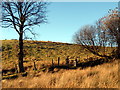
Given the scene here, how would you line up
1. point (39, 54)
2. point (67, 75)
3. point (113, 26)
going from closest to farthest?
point (67, 75) < point (113, 26) < point (39, 54)

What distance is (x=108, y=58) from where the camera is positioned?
1560cm

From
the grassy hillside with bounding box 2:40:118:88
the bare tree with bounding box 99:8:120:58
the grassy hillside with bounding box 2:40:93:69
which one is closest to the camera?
the grassy hillside with bounding box 2:40:118:88

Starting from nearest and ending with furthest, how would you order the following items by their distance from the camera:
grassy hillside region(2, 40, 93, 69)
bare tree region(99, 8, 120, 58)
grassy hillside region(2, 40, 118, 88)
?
grassy hillside region(2, 40, 118, 88) → bare tree region(99, 8, 120, 58) → grassy hillside region(2, 40, 93, 69)

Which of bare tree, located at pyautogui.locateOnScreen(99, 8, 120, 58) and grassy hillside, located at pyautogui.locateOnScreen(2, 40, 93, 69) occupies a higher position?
bare tree, located at pyautogui.locateOnScreen(99, 8, 120, 58)

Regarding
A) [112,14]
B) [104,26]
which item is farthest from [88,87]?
[112,14]

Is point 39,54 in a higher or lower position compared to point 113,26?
lower

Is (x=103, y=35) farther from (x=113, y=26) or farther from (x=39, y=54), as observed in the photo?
(x=39, y=54)

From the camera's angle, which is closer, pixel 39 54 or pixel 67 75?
pixel 67 75

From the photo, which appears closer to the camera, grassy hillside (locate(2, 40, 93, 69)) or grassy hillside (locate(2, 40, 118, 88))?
grassy hillside (locate(2, 40, 118, 88))

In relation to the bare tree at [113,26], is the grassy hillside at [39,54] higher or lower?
lower

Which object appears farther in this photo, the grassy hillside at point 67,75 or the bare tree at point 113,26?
the bare tree at point 113,26

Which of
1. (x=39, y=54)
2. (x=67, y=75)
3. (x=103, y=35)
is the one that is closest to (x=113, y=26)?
(x=103, y=35)

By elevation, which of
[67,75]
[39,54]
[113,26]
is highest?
[113,26]

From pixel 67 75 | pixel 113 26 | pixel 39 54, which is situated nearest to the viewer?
pixel 67 75
